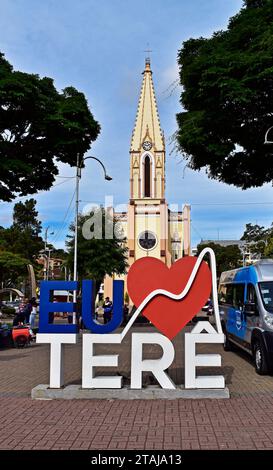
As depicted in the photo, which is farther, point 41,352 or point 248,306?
point 41,352

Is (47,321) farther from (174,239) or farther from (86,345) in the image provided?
(174,239)

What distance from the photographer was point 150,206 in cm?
5834

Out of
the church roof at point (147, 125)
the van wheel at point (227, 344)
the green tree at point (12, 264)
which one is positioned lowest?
the van wheel at point (227, 344)

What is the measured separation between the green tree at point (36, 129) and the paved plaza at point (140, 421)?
9.53 m

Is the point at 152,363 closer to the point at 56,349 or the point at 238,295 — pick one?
the point at 56,349

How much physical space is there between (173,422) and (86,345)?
7.89 feet

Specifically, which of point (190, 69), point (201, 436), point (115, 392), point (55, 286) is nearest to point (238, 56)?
point (190, 69)

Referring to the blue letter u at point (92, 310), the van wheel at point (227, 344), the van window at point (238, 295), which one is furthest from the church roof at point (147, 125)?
the blue letter u at point (92, 310)

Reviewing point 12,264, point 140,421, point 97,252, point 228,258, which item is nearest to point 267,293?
point 140,421

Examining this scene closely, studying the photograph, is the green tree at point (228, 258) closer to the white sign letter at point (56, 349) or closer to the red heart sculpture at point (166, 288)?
the red heart sculpture at point (166, 288)

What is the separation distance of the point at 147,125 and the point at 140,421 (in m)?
56.7

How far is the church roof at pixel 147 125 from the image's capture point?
2375 inches

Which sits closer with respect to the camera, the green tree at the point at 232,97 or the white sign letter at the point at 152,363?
the white sign letter at the point at 152,363

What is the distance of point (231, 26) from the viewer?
16531 mm
